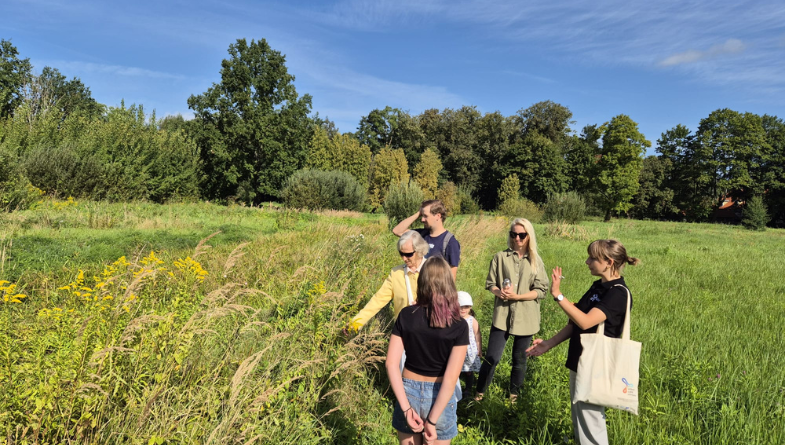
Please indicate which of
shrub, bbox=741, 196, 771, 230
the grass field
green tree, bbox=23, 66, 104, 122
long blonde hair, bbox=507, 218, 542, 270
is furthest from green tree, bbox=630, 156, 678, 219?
green tree, bbox=23, 66, 104, 122

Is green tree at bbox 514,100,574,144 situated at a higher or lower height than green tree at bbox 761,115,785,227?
higher

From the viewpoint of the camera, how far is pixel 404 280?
11.5ft

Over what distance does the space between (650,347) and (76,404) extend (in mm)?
5845

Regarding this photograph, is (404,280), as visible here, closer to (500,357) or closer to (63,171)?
(500,357)

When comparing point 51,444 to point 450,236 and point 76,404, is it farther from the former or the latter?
point 450,236

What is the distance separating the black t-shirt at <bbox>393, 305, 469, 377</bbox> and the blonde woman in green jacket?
1.74 metres

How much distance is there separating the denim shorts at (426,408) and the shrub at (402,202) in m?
13.8

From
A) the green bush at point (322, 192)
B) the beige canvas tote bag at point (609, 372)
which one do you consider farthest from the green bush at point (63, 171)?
the beige canvas tote bag at point (609, 372)

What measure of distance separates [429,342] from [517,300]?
1941mm

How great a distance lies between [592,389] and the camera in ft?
8.41

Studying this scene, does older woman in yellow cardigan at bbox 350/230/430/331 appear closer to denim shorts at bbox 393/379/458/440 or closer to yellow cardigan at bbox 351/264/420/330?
yellow cardigan at bbox 351/264/420/330

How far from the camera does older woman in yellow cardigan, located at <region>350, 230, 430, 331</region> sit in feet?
10.9

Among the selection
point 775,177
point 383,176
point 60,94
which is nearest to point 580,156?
point 775,177

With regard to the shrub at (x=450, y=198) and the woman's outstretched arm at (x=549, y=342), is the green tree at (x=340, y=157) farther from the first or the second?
the woman's outstretched arm at (x=549, y=342)
